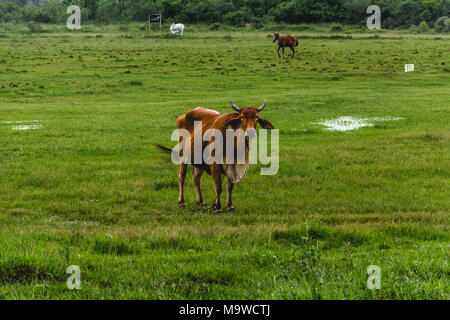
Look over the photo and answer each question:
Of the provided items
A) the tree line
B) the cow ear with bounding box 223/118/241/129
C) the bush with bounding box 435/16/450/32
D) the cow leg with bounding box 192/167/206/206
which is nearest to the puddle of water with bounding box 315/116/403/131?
the cow leg with bounding box 192/167/206/206

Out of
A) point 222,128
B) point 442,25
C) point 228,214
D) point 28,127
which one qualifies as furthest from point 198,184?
point 442,25

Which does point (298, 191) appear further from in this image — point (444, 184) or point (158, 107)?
point (158, 107)

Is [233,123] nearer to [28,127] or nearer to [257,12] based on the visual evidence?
[28,127]

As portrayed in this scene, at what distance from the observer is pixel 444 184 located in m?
12.5

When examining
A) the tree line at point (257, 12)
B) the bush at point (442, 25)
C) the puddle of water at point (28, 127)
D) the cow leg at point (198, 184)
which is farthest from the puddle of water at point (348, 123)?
the tree line at point (257, 12)

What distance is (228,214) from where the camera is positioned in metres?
10.0

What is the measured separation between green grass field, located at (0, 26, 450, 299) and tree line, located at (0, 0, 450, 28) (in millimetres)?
107884

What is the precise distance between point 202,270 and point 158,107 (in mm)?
21525

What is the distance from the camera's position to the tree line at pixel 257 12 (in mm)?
132750

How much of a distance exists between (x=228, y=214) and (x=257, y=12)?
469 feet

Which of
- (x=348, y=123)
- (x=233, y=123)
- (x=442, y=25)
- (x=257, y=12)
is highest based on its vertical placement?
(x=257, y=12)

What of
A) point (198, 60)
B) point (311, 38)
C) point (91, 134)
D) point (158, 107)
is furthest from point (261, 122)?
point (311, 38)

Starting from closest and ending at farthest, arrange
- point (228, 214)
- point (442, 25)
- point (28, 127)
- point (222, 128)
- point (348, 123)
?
point (222, 128) → point (228, 214) → point (28, 127) → point (348, 123) → point (442, 25)

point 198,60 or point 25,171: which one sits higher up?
point 198,60
